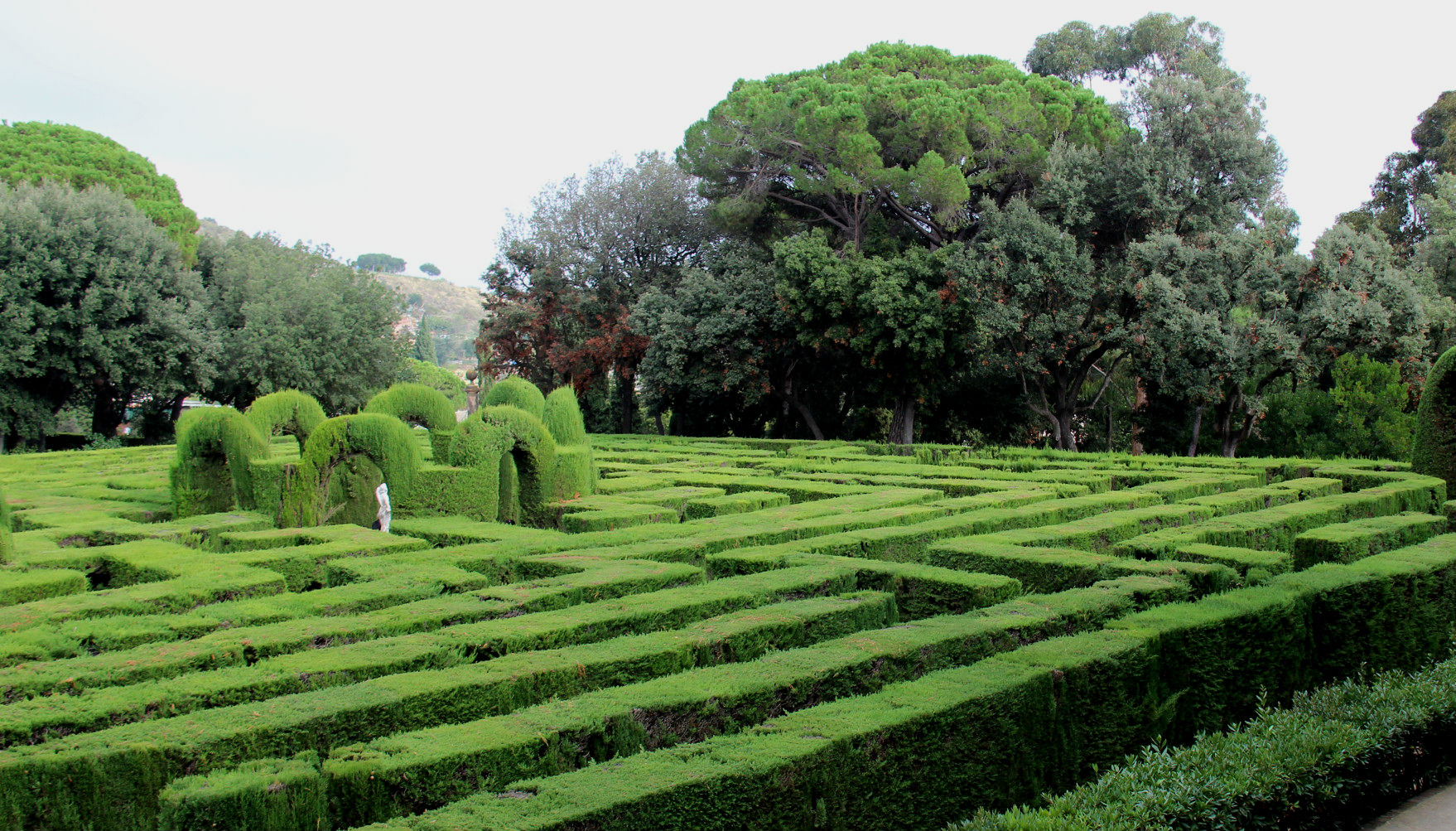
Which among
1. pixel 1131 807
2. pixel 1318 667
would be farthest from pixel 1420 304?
pixel 1131 807

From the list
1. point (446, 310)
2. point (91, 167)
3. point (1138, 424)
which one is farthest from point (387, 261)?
point (1138, 424)

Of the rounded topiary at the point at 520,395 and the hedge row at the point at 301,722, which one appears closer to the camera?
the hedge row at the point at 301,722

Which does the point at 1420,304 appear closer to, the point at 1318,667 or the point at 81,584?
the point at 1318,667

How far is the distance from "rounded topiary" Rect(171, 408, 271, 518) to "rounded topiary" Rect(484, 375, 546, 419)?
3531 mm

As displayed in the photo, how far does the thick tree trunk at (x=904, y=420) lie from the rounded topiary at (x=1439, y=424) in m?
15.0

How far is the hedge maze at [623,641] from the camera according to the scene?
4590mm

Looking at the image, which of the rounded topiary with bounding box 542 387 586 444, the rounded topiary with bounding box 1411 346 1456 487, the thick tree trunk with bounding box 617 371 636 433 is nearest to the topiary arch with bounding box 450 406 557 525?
the rounded topiary with bounding box 542 387 586 444

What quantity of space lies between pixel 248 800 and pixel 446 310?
14637 centimetres

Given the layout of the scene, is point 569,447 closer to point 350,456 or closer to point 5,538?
point 350,456

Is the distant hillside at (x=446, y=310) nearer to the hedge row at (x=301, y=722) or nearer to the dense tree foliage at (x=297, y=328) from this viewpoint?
the dense tree foliage at (x=297, y=328)

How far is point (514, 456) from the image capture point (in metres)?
14.3

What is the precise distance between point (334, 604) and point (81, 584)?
113 inches

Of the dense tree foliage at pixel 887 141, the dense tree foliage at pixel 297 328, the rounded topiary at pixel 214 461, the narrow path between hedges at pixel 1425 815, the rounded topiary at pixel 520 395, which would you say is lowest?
the narrow path between hedges at pixel 1425 815

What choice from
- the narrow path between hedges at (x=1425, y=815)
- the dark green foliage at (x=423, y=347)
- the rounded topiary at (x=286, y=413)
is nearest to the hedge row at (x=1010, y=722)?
the narrow path between hedges at (x=1425, y=815)
